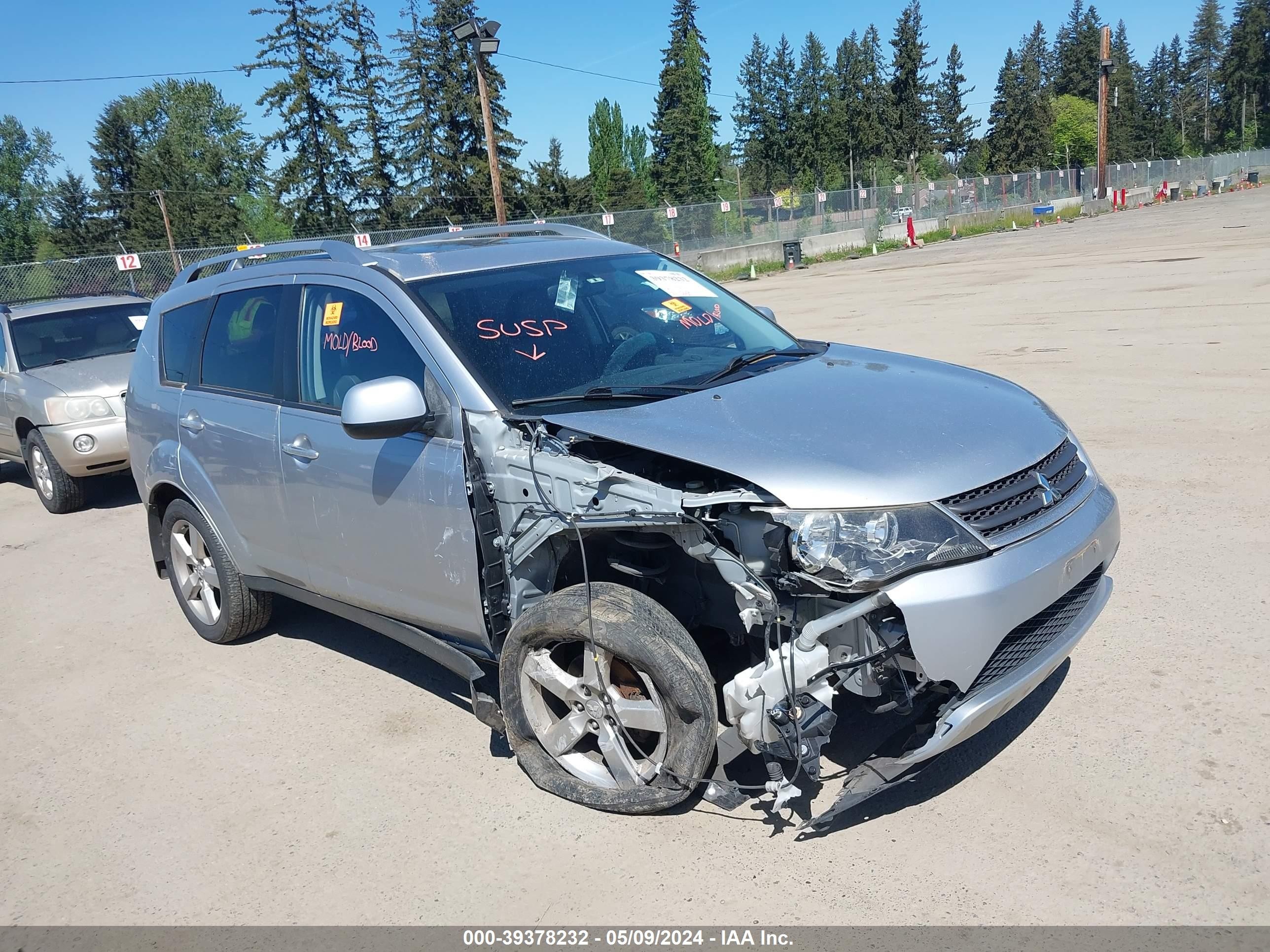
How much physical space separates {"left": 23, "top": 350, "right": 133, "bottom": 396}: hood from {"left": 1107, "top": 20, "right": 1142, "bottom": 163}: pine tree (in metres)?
116

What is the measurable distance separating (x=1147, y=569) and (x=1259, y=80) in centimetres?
15389

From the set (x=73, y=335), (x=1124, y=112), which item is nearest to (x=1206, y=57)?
(x=1124, y=112)

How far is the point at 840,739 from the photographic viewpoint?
386 cm

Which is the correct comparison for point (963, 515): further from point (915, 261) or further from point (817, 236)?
point (817, 236)

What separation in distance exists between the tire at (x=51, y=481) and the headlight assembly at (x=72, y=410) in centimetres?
27

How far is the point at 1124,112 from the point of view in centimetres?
11731

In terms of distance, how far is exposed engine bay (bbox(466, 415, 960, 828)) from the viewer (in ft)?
9.84

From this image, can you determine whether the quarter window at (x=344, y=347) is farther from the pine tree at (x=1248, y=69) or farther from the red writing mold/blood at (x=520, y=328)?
the pine tree at (x=1248, y=69)

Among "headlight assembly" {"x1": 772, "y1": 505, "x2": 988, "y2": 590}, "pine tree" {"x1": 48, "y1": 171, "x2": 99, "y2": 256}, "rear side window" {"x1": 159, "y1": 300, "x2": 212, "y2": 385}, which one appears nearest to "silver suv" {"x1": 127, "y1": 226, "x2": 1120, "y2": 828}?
"headlight assembly" {"x1": 772, "y1": 505, "x2": 988, "y2": 590}

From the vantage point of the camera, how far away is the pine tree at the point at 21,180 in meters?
84.9

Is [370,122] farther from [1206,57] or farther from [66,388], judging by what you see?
[1206,57]

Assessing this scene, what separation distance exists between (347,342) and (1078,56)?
143 meters
